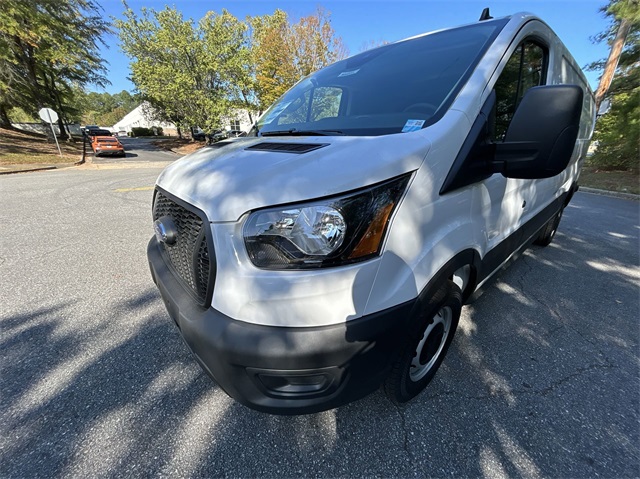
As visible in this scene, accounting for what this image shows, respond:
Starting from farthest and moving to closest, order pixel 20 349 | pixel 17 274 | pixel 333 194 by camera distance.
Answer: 1. pixel 17 274
2. pixel 20 349
3. pixel 333 194

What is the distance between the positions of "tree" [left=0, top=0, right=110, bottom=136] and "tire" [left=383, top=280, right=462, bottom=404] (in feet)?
79.7

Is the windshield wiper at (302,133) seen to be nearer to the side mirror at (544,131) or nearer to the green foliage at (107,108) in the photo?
the side mirror at (544,131)

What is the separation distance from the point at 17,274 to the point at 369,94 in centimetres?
421

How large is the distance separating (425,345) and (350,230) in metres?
1.01

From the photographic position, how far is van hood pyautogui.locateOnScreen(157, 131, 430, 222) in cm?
115

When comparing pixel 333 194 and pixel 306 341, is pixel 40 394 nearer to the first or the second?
pixel 306 341

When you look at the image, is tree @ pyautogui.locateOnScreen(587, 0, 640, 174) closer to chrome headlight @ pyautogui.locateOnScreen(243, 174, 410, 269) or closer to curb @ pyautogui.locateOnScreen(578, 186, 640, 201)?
curb @ pyautogui.locateOnScreen(578, 186, 640, 201)

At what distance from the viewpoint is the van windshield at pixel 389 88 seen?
1627 mm

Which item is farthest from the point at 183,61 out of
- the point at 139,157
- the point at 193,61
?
the point at 139,157

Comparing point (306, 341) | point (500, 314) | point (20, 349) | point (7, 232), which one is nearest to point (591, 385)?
point (500, 314)

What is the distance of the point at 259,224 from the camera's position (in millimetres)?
1178

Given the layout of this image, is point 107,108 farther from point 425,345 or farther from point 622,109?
point 425,345

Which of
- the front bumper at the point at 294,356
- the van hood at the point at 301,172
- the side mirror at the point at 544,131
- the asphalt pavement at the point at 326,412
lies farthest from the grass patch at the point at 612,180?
the front bumper at the point at 294,356

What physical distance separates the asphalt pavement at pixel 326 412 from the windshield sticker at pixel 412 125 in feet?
5.11
